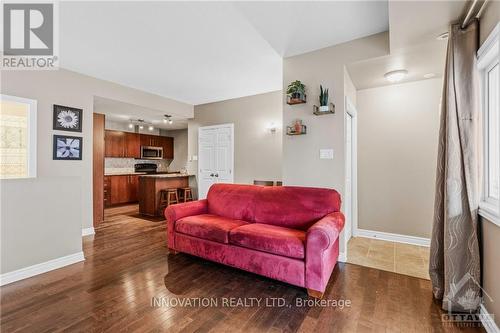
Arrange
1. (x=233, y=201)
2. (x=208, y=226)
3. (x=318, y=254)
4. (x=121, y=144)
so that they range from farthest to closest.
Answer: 1. (x=121, y=144)
2. (x=233, y=201)
3. (x=208, y=226)
4. (x=318, y=254)

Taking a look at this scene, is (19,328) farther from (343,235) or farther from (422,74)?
(422,74)

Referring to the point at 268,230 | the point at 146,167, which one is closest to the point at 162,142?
the point at 146,167

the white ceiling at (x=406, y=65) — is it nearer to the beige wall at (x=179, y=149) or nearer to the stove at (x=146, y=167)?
the beige wall at (x=179, y=149)

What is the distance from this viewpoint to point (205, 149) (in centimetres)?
584

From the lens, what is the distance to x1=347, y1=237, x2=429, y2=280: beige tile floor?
103 inches

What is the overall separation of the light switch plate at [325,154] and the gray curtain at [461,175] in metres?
1.20

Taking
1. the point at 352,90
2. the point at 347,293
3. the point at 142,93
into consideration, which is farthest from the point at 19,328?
the point at 352,90

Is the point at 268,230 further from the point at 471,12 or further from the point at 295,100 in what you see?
the point at 471,12

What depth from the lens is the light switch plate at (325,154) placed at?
9.70 feet

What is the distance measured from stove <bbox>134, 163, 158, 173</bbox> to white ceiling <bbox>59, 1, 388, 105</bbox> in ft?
13.5

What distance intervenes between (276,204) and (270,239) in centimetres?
63

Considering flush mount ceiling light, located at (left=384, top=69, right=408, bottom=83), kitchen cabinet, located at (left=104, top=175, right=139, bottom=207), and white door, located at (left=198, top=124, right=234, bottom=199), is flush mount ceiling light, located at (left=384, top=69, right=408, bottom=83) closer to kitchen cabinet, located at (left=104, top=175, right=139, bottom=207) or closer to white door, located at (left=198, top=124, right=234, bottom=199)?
white door, located at (left=198, top=124, right=234, bottom=199)

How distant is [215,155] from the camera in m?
5.66

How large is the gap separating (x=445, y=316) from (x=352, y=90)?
2.87 meters
